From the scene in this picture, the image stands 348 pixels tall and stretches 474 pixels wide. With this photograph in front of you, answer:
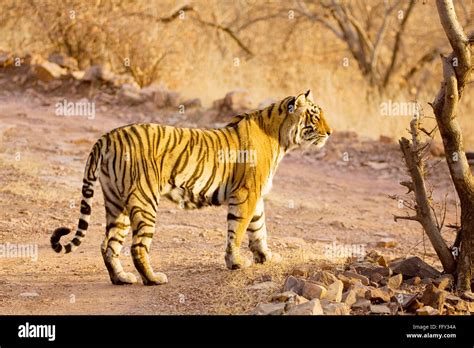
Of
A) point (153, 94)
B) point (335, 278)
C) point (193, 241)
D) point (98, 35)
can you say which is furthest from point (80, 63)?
point (335, 278)

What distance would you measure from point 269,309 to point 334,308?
468 millimetres

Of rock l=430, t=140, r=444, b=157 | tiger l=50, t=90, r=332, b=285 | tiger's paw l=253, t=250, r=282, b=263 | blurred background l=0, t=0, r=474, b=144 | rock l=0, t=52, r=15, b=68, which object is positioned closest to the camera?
tiger l=50, t=90, r=332, b=285

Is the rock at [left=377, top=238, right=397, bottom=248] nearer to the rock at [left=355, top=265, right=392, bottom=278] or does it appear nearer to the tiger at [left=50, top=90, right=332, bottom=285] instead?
the tiger at [left=50, top=90, right=332, bottom=285]

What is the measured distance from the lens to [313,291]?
301 inches

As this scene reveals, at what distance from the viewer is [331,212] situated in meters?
13.2

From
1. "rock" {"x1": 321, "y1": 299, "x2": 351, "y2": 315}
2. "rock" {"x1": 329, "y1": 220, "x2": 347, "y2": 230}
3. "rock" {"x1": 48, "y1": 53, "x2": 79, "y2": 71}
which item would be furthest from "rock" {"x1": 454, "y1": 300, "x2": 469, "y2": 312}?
"rock" {"x1": 48, "y1": 53, "x2": 79, "y2": 71}

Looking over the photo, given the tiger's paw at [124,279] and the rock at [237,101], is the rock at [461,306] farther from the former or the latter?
the rock at [237,101]

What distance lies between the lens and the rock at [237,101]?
54.1 ft

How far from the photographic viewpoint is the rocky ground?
25.9ft

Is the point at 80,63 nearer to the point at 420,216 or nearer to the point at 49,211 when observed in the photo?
the point at 49,211

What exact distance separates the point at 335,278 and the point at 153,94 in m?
9.61

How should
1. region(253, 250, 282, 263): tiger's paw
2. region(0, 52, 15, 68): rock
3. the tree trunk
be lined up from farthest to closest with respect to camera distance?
region(0, 52, 15, 68): rock, region(253, 250, 282, 263): tiger's paw, the tree trunk

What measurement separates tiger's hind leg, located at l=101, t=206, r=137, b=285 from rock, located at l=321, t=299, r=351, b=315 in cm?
190
